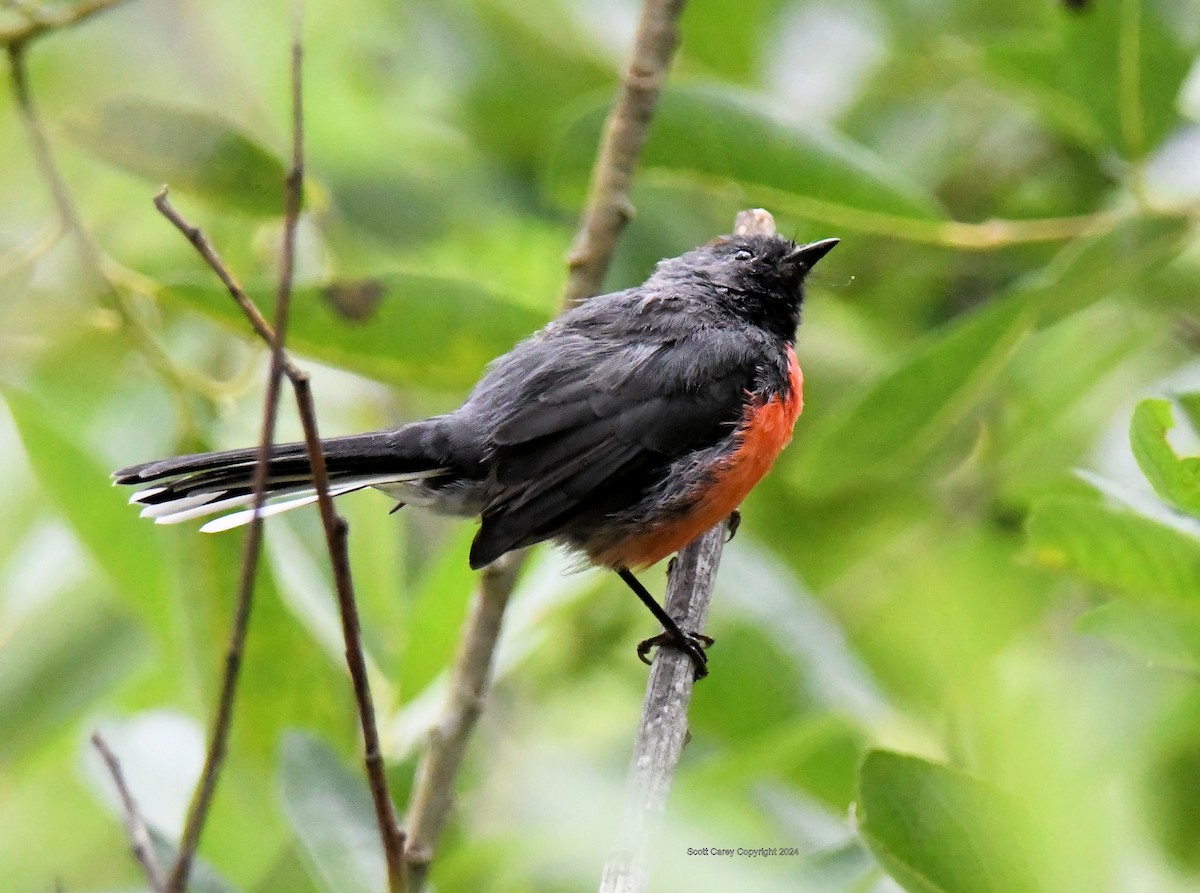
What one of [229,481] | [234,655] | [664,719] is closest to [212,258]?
[234,655]

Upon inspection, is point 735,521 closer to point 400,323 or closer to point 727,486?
point 727,486

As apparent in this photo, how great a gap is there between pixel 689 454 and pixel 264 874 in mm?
1586

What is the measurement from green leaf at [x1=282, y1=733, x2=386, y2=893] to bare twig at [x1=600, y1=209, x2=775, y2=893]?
2.00 feet

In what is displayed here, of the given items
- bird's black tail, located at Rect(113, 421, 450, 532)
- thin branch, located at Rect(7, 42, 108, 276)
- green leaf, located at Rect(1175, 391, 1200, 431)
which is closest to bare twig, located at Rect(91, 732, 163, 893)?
bird's black tail, located at Rect(113, 421, 450, 532)

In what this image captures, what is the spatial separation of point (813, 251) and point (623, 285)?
74cm

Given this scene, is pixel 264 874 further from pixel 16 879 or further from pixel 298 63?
pixel 298 63

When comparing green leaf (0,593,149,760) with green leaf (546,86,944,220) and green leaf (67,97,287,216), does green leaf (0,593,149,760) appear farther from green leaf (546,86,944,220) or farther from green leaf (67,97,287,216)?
green leaf (546,86,944,220)

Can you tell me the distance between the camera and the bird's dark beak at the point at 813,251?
425cm

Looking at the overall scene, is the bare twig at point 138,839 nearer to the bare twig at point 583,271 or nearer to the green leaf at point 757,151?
the bare twig at point 583,271

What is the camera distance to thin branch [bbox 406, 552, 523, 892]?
319 centimetres

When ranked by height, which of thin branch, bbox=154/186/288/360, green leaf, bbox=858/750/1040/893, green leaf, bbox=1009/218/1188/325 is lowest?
green leaf, bbox=858/750/1040/893

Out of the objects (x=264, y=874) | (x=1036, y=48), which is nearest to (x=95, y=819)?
(x=264, y=874)

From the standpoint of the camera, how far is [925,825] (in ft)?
7.48

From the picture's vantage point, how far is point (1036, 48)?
12.3 feet
